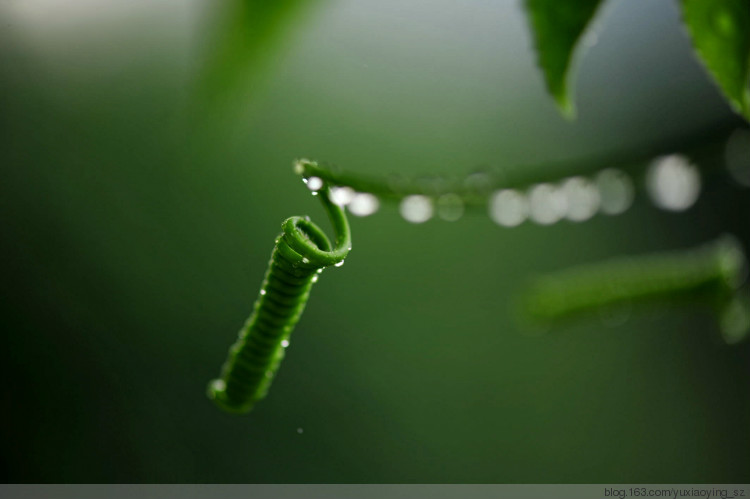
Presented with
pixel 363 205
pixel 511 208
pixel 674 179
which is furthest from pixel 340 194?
pixel 674 179

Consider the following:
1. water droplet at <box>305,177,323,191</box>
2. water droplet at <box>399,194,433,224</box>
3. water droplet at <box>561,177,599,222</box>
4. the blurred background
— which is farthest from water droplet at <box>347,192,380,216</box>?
the blurred background

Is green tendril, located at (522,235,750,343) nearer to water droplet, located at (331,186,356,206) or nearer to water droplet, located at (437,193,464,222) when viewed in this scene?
water droplet, located at (437,193,464,222)

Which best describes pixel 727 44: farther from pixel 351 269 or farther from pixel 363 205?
pixel 351 269

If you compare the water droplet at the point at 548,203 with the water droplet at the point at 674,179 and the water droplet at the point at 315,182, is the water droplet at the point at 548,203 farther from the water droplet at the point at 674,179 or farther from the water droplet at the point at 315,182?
the water droplet at the point at 315,182

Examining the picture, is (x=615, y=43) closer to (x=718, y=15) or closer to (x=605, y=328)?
(x=605, y=328)

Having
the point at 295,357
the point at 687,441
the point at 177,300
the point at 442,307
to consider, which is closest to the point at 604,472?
the point at 687,441

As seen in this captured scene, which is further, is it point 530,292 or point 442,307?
point 442,307
